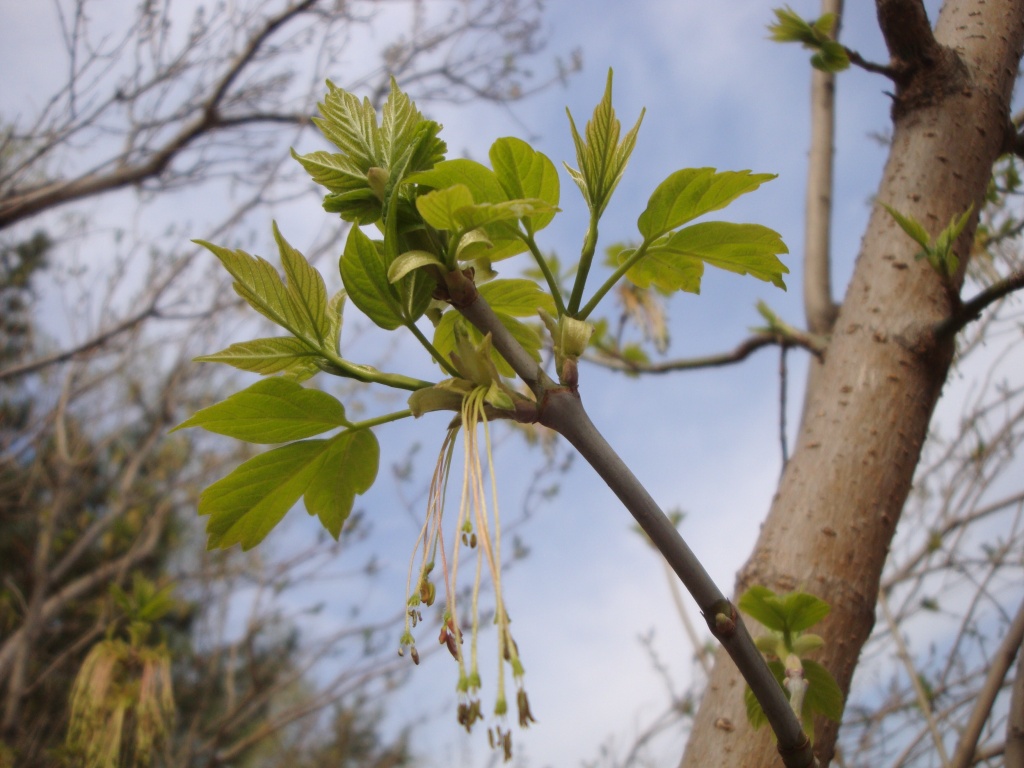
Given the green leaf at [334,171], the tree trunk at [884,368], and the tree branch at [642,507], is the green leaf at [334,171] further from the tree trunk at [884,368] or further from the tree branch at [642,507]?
the tree trunk at [884,368]

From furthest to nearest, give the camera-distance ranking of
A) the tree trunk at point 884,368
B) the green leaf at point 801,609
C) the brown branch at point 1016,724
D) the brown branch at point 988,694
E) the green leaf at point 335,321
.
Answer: the brown branch at point 988,694
the brown branch at point 1016,724
the tree trunk at point 884,368
the green leaf at point 801,609
the green leaf at point 335,321

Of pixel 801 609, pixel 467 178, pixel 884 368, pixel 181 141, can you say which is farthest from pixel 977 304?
pixel 181 141

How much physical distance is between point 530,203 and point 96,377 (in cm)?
385

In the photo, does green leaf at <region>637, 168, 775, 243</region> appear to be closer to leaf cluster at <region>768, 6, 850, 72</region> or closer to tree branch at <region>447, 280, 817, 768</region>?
tree branch at <region>447, 280, 817, 768</region>

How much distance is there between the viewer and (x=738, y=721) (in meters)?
0.72

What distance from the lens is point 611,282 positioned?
0.52 metres

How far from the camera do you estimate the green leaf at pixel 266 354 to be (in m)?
0.52

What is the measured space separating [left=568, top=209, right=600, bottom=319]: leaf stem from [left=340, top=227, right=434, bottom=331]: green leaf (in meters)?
0.09

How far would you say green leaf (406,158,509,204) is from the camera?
1.54 feet

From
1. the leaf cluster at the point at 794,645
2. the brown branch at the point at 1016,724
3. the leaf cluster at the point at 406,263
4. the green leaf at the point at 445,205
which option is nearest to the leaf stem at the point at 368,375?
the leaf cluster at the point at 406,263

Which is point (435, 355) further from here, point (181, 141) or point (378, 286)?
point (181, 141)

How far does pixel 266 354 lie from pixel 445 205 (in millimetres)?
180

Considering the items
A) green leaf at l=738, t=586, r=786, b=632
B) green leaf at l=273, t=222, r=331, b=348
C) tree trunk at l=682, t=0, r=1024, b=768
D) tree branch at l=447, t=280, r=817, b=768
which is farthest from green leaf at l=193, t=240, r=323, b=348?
tree trunk at l=682, t=0, r=1024, b=768

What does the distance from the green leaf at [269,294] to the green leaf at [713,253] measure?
9.6 inches
